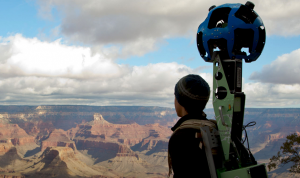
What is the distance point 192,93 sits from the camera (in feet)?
11.9

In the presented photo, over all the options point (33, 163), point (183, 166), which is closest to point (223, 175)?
point (183, 166)

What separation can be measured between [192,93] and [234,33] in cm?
96

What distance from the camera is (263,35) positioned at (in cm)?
386

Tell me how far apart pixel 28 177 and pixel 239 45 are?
461ft

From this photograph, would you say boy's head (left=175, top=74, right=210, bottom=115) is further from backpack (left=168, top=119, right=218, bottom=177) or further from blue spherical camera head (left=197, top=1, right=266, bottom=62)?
blue spherical camera head (left=197, top=1, right=266, bottom=62)

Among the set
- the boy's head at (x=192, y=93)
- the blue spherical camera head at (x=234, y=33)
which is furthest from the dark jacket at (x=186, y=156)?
the blue spherical camera head at (x=234, y=33)

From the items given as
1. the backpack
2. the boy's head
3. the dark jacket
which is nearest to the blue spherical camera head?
the boy's head

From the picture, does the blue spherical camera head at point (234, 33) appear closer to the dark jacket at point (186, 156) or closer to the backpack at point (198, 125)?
the backpack at point (198, 125)

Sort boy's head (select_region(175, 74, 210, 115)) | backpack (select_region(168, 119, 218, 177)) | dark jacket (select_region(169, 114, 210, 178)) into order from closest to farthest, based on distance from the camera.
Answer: dark jacket (select_region(169, 114, 210, 178))
backpack (select_region(168, 119, 218, 177))
boy's head (select_region(175, 74, 210, 115))

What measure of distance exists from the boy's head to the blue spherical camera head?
1.42 feet

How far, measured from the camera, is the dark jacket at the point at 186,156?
318cm

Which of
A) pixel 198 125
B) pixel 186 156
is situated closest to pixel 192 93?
pixel 198 125

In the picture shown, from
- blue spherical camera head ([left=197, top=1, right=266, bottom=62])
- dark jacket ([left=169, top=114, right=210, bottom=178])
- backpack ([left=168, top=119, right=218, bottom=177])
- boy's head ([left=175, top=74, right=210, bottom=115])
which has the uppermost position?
blue spherical camera head ([left=197, top=1, right=266, bottom=62])

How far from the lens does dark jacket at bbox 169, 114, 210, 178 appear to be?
318cm
